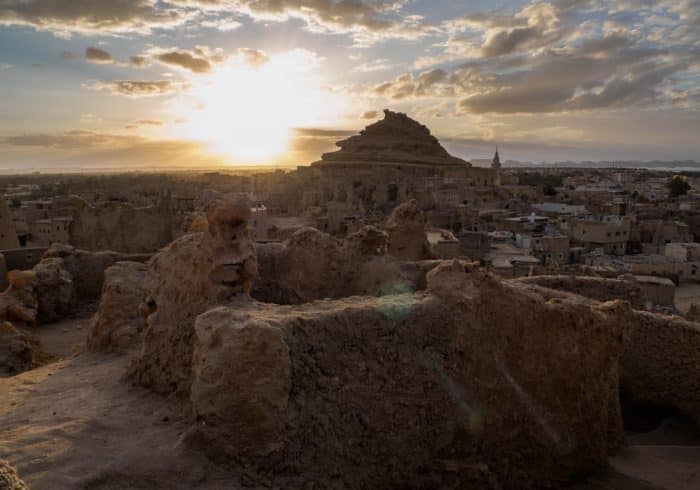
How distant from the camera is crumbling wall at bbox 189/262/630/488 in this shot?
13.9 ft

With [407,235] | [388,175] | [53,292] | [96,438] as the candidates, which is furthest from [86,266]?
[388,175]

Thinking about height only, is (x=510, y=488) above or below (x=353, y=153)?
below

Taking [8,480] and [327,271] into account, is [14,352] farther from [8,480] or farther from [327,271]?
[8,480]

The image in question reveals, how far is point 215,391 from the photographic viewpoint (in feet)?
13.9

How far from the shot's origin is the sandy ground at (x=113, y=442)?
3.93 m

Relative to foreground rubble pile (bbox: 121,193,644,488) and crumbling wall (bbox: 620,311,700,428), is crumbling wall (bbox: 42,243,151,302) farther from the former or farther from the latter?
crumbling wall (bbox: 620,311,700,428)

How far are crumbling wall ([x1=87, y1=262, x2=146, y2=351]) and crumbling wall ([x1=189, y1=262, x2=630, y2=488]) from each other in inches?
116

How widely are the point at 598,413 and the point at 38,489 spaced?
17.8ft

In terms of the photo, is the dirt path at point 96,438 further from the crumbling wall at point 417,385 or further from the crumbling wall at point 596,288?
the crumbling wall at point 596,288

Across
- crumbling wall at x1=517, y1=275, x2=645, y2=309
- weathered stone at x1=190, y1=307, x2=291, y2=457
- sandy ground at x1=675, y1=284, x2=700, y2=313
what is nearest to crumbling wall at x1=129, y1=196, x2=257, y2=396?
weathered stone at x1=190, y1=307, x2=291, y2=457

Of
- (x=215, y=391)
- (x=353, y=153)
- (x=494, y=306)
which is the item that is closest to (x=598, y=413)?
(x=494, y=306)

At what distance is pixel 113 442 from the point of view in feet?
14.4

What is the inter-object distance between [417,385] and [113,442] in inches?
107

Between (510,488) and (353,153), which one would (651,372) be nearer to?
(510,488)
